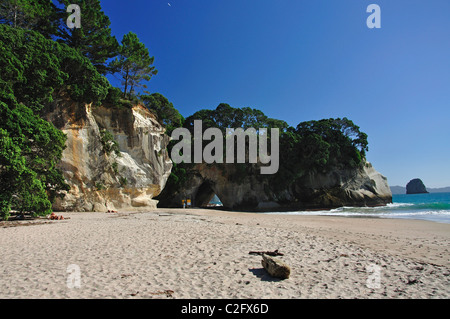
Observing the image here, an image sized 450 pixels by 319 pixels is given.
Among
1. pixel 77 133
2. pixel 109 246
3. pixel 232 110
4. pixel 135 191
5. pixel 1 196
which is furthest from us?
pixel 232 110

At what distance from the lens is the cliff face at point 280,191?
36281mm

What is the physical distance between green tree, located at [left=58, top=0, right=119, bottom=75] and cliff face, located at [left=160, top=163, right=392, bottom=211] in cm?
1871

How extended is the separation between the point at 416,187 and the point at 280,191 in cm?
14449

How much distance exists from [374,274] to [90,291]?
5342mm

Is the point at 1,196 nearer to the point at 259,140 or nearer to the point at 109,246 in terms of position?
the point at 109,246

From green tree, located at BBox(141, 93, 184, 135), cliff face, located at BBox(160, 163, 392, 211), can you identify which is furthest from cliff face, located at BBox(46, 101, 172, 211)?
cliff face, located at BBox(160, 163, 392, 211)

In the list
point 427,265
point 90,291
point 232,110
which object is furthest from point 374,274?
point 232,110

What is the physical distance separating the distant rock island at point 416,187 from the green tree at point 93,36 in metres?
169

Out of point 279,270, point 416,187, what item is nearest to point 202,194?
point 279,270

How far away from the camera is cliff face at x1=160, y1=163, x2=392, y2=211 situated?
36.3 meters

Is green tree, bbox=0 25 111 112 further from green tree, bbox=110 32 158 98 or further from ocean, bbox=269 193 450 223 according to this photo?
ocean, bbox=269 193 450 223

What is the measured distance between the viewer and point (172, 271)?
472 centimetres

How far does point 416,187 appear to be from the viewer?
137 metres
